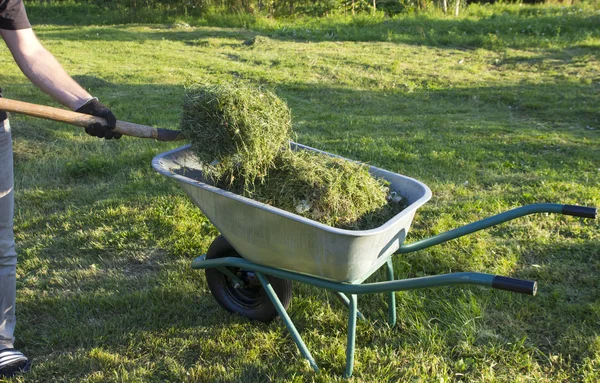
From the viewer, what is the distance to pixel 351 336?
8.41ft

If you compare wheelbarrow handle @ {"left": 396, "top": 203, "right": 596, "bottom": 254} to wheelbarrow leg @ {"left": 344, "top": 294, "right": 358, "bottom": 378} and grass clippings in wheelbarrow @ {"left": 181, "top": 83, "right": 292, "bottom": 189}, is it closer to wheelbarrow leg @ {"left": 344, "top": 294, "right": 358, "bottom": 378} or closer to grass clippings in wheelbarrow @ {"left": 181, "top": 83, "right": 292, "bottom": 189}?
wheelbarrow leg @ {"left": 344, "top": 294, "right": 358, "bottom": 378}

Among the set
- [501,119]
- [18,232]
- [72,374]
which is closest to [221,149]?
Result: [72,374]

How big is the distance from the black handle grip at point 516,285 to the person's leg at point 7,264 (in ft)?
7.51

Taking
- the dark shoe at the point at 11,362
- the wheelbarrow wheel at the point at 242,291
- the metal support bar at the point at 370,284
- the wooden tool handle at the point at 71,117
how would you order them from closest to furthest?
the metal support bar at the point at 370,284 < the wooden tool handle at the point at 71,117 < the dark shoe at the point at 11,362 < the wheelbarrow wheel at the point at 242,291

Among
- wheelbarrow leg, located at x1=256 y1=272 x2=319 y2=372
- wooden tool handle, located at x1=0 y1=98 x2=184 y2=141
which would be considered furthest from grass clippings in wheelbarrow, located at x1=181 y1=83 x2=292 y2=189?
wheelbarrow leg, located at x1=256 y1=272 x2=319 y2=372

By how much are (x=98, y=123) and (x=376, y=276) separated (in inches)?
78.5

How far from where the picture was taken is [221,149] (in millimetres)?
2641

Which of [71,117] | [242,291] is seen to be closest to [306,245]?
[242,291]

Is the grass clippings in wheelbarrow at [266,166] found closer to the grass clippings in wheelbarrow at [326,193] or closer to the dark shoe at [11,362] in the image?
the grass clippings in wheelbarrow at [326,193]

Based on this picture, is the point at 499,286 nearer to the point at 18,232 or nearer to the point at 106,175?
the point at 18,232

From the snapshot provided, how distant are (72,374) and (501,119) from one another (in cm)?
601

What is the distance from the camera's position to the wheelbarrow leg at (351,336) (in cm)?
253

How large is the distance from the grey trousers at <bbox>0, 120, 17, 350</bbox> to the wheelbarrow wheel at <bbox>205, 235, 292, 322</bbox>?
101 cm

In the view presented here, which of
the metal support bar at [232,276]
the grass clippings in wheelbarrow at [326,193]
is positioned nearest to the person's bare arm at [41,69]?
the grass clippings in wheelbarrow at [326,193]
